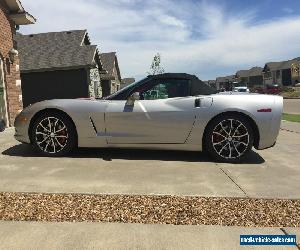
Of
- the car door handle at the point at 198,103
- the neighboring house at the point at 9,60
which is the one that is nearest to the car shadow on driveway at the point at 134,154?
the car door handle at the point at 198,103

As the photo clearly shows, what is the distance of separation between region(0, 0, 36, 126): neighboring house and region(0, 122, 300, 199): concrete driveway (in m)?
4.13

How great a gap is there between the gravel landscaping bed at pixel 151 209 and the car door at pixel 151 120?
6.84 ft

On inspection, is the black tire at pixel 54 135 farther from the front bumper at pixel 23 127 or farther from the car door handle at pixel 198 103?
the car door handle at pixel 198 103

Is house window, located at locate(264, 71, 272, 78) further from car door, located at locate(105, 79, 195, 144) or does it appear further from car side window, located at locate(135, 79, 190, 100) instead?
car door, located at locate(105, 79, 195, 144)

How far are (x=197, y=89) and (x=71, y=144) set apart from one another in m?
2.27

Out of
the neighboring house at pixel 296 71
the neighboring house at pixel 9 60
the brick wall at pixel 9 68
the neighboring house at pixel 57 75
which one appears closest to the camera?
the neighboring house at pixel 9 60

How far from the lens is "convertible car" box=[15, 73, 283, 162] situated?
6.17 m

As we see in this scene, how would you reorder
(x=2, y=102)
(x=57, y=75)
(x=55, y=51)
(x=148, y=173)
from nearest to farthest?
(x=148, y=173)
(x=2, y=102)
(x=57, y=75)
(x=55, y=51)

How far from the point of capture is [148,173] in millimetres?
5332

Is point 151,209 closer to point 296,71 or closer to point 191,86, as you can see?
point 191,86

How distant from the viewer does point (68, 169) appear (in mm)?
5473

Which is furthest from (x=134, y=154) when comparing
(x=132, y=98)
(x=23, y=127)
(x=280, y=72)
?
(x=280, y=72)

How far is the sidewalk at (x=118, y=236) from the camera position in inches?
121

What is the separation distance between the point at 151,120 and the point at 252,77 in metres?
109
